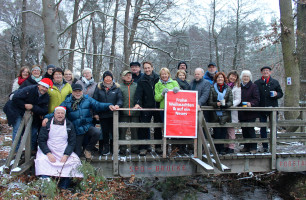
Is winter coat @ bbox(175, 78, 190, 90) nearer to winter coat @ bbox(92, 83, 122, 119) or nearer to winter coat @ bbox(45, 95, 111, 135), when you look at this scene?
winter coat @ bbox(92, 83, 122, 119)

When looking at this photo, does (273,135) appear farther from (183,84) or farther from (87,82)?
(87,82)

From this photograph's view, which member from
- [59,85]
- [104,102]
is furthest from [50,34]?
[104,102]

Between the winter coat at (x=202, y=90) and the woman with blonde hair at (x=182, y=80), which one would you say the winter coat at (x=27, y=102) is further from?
the winter coat at (x=202, y=90)

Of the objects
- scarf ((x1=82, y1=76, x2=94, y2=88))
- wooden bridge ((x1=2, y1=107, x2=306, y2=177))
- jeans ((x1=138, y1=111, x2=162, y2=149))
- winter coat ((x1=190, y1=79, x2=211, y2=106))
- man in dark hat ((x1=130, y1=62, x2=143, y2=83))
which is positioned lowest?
wooden bridge ((x1=2, y1=107, x2=306, y2=177))

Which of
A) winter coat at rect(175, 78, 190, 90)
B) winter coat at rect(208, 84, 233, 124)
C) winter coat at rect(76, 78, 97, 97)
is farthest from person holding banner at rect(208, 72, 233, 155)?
winter coat at rect(76, 78, 97, 97)

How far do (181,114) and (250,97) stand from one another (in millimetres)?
1953

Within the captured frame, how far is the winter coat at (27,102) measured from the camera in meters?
5.25

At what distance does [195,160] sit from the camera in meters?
5.53

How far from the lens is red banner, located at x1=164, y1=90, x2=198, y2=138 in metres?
5.54

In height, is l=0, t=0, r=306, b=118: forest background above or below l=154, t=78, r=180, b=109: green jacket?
above

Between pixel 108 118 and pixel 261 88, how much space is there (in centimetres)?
384

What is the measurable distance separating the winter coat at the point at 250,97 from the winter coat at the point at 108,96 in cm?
297

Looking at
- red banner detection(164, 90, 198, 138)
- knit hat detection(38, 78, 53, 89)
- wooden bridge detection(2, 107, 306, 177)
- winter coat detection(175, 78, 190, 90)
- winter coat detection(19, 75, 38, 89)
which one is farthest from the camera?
winter coat detection(175, 78, 190, 90)

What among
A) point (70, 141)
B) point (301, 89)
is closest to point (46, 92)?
point (70, 141)
